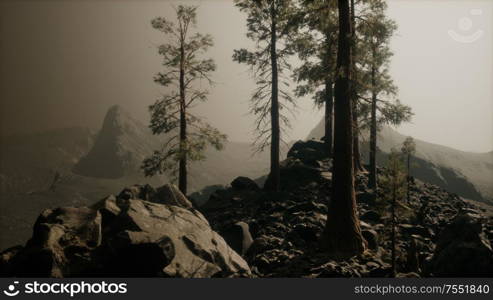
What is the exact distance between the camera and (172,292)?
7098mm

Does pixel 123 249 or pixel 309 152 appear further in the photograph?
pixel 309 152

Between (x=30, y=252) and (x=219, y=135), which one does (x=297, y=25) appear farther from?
(x=30, y=252)

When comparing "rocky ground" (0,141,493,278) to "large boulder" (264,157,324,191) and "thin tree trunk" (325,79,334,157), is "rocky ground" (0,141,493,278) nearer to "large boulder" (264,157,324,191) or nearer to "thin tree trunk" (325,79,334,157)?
"large boulder" (264,157,324,191)

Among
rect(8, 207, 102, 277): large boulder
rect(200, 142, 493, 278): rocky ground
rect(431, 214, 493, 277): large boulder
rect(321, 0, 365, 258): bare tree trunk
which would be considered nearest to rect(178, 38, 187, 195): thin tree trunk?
rect(200, 142, 493, 278): rocky ground

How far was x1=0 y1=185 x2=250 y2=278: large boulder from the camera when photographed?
7770 millimetres

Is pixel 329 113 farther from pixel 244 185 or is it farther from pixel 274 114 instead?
pixel 244 185

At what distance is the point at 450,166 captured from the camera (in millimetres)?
58094

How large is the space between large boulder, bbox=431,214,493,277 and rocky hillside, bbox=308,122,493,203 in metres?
21.6

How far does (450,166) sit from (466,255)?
5699cm

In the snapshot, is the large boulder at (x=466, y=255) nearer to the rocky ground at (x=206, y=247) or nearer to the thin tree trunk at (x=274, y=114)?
the rocky ground at (x=206, y=247)

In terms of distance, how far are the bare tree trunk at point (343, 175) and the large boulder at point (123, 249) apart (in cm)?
351

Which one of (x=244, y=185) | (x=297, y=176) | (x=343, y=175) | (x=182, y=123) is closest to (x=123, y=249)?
(x=343, y=175)

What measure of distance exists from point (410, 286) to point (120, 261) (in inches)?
260

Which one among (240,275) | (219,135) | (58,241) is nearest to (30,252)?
(58,241)
